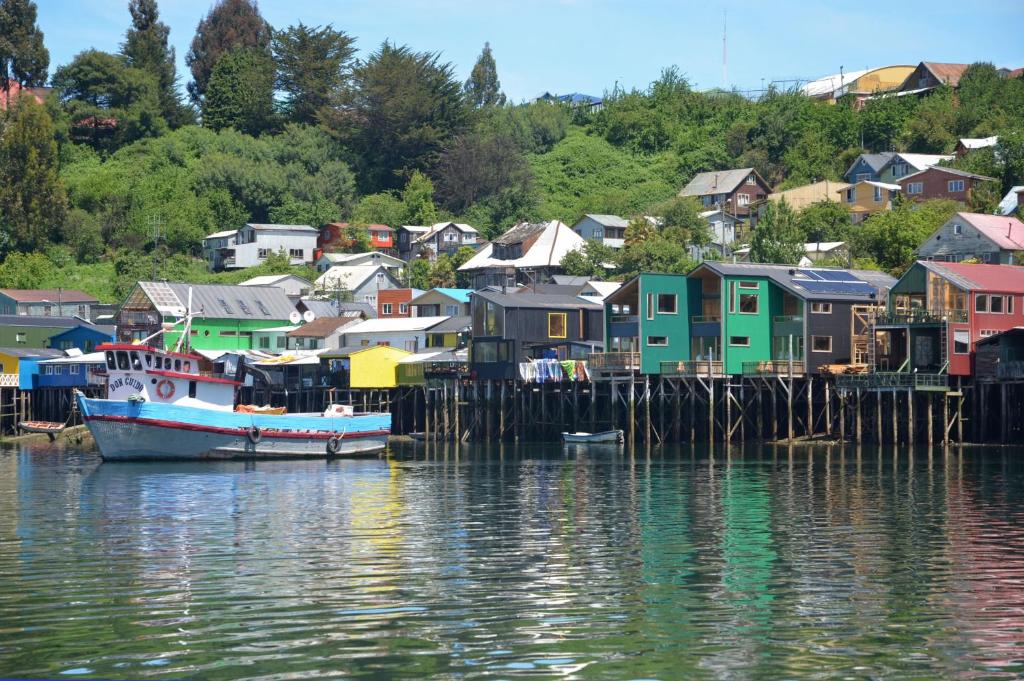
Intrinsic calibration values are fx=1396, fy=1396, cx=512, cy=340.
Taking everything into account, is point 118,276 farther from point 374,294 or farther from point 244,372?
point 244,372

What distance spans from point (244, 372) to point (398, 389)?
11.4m

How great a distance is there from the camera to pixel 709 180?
141 metres

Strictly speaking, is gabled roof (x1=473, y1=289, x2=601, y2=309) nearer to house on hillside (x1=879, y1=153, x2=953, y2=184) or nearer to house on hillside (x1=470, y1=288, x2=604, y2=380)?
house on hillside (x1=470, y1=288, x2=604, y2=380)

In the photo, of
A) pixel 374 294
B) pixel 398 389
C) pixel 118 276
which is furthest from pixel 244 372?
pixel 118 276

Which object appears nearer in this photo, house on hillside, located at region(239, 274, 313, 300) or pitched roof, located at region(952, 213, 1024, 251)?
pitched roof, located at region(952, 213, 1024, 251)

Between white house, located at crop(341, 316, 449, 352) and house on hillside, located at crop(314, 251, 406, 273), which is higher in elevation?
house on hillside, located at crop(314, 251, 406, 273)

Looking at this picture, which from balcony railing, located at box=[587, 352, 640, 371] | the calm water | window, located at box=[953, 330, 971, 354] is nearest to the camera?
the calm water

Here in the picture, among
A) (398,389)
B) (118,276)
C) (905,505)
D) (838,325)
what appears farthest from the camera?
(118,276)

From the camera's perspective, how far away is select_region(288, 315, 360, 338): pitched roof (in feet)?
334

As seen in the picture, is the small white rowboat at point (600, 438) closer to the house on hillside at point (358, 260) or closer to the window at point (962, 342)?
the window at point (962, 342)

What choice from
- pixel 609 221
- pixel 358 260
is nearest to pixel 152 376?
pixel 358 260

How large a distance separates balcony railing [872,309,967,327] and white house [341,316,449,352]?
112 ft

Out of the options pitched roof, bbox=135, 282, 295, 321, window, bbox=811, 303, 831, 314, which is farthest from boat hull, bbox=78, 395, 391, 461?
pitched roof, bbox=135, 282, 295, 321

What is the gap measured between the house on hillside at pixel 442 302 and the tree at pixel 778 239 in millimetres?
22244
